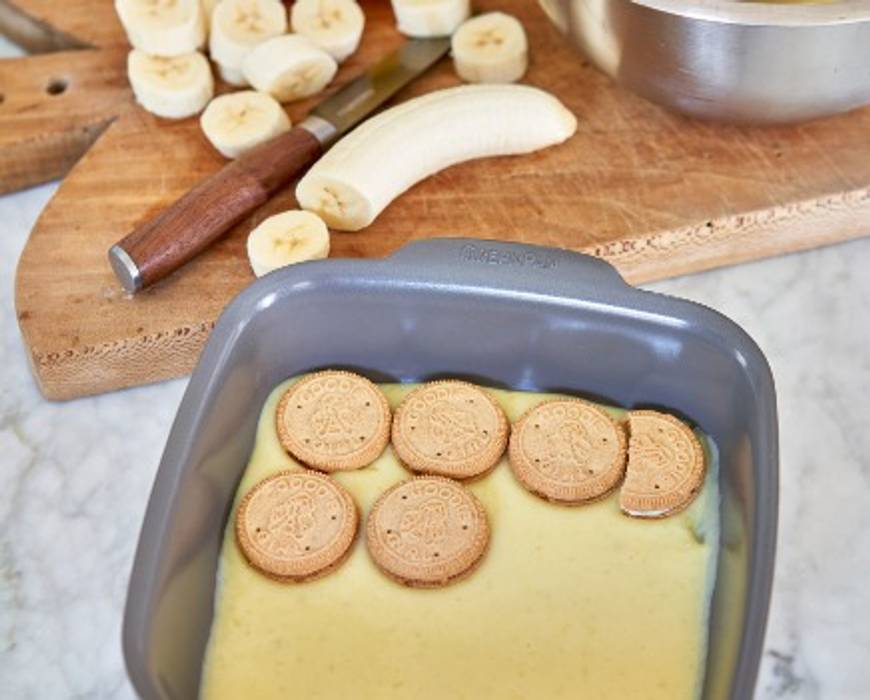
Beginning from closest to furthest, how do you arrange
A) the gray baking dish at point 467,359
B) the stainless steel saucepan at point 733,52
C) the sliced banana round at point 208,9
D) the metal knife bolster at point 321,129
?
the gray baking dish at point 467,359, the stainless steel saucepan at point 733,52, the metal knife bolster at point 321,129, the sliced banana round at point 208,9

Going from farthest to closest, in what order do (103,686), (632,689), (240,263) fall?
(240,263), (103,686), (632,689)

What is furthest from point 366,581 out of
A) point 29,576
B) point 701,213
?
point 701,213

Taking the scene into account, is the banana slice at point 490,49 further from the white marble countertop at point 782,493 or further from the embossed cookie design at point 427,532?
the embossed cookie design at point 427,532

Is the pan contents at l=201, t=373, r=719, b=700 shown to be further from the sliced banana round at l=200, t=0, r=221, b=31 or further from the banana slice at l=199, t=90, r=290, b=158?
the sliced banana round at l=200, t=0, r=221, b=31

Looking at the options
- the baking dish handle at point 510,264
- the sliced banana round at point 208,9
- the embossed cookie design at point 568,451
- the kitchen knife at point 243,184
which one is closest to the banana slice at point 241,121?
the kitchen knife at point 243,184

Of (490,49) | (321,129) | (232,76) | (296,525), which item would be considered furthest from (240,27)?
(296,525)

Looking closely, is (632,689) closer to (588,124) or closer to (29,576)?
(29,576)
